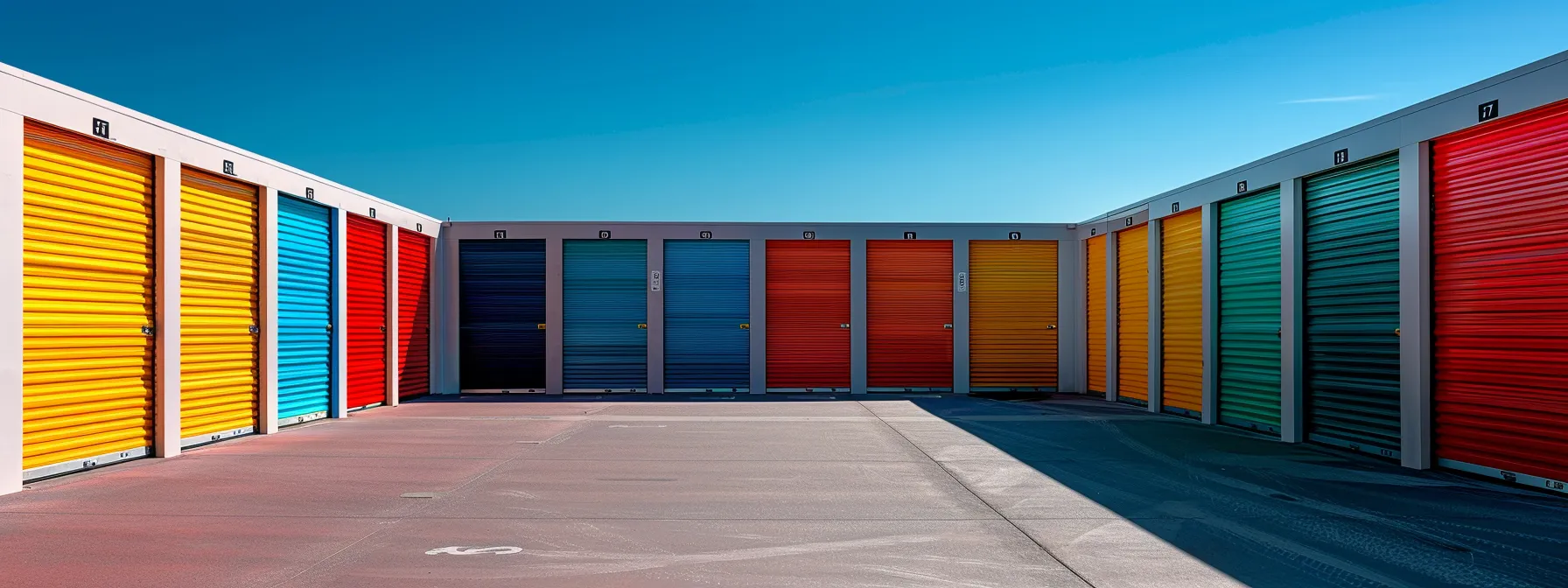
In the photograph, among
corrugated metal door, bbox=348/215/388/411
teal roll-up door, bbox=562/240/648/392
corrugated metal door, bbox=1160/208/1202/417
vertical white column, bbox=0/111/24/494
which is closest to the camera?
vertical white column, bbox=0/111/24/494

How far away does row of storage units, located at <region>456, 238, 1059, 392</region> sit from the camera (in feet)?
57.5

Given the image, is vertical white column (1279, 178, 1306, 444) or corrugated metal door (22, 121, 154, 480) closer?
corrugated metal door (22, 121, 154, 480)

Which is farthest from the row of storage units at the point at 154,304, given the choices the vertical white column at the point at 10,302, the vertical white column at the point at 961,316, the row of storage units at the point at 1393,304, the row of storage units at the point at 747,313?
the row of storage units at the point at 1393,304

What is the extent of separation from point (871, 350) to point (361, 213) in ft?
33.0

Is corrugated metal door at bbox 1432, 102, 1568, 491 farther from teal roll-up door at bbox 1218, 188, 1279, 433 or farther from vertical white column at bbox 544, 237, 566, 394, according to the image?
vertical white column at bbox 544, 237, 566, 394

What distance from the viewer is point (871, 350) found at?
18.1 metres

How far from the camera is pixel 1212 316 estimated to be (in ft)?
41.2

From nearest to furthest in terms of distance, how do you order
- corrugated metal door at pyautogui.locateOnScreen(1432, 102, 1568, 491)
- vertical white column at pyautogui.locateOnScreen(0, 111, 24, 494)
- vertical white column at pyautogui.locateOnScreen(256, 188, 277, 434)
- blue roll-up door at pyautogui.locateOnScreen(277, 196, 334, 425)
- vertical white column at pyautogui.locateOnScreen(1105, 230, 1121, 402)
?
vertical white column at pyautogui.locateOnScreen(0, 111, 24, 494)
corrugated metal door at pyautogui.locateOnScreen(1432, 102, 1568, 491)
vertical white column at pyautogui.locateOnScreen(256, 188, 277, 434)
blue roll-up door at pyautogui.locateOnScreen(277, 196, 334, 425)
vertical white column at pyautogui.locateOnScreen(1105, 230, 1121, 402)

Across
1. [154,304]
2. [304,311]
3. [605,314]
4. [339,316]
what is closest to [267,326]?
[304,311]

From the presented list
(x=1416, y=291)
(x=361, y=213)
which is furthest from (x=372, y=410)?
(x=1416, y=291)

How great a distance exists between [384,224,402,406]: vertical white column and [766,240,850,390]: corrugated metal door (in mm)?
7202

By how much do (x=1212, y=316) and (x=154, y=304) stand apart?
13.5m

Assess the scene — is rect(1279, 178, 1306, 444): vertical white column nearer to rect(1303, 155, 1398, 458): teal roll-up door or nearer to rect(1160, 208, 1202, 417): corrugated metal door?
rect(1303, 155, 1398, 458): teal roll-up door

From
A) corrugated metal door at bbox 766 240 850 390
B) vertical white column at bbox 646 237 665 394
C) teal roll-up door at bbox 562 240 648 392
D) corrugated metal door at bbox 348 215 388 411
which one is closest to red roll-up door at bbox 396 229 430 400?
corrugated metal door at bbox 348 215 388 411
